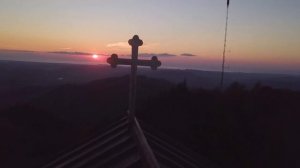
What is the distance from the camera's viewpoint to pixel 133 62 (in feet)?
23.7

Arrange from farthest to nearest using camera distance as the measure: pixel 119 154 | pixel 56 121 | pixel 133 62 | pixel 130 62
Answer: pixel 56 121 < pixel 130 62 < pixel 133 62 < pixel 119 154

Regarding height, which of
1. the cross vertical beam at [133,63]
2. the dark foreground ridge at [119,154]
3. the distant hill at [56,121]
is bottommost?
the distant hill at [56,121]

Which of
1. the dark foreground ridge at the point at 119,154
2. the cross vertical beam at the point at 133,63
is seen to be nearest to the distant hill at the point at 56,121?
the dark foreground ridge at the point at 119,154

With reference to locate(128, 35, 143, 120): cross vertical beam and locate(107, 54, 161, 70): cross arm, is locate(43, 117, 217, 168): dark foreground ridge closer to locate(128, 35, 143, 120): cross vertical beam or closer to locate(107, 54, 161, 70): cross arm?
locate(128, 35, 143, 120): cross vertical beam

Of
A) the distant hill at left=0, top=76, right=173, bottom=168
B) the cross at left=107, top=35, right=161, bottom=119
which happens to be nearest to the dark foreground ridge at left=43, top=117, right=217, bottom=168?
the cross at left=107, top=35, right=161, bottom=119

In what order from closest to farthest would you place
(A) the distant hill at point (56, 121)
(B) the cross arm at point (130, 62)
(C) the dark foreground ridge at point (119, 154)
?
(C) the dark foreground ridge at point (119, 154)
(B) the cross arm at point (130, 62)
(A) the distant hill at point (56, 121)

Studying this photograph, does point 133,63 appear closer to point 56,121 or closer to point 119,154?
point 119,154

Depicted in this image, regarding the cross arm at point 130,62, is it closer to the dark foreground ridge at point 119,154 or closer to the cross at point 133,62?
the cross at point 133,62

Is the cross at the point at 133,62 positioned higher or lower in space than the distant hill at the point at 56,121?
higher

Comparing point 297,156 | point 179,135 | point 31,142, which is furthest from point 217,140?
point 31,142

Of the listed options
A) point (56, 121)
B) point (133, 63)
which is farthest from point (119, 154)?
point (56, 121)

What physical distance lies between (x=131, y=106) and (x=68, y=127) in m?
31.2

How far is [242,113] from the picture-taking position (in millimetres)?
28938

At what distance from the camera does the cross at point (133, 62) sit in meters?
6.92
